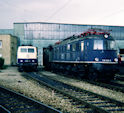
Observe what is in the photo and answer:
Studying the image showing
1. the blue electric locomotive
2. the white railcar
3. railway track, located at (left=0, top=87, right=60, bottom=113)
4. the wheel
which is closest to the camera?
railway track, located at (left=0, top=87, right=60, bottom=113)

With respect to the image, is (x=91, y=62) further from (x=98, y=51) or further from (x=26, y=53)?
(x=26, y=53)

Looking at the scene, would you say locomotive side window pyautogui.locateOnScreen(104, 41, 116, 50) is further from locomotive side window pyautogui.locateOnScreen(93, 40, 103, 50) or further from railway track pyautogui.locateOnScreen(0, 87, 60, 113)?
railway track pyautogui.locateOnScreen(0, 87, 60, 113)

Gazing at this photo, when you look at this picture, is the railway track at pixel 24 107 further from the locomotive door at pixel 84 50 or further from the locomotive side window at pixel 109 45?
the locomotive side window at pixel 109 45

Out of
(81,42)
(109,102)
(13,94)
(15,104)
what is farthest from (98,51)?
(15,104)

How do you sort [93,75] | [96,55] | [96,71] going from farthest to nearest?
[93,75]
[96,55]
[96,71]

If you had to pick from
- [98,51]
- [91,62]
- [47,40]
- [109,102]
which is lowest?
[109,102]

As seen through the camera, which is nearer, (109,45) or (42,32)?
(109,45)

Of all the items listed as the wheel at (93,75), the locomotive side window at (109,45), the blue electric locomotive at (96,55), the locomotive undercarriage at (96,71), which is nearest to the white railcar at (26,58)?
the locomotive undercarriage at (96,71)

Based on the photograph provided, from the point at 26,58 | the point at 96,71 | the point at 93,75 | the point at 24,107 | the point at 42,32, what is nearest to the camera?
the point at 24,107

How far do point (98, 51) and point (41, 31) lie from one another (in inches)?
1080

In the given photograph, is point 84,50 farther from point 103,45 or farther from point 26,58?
point 26,58

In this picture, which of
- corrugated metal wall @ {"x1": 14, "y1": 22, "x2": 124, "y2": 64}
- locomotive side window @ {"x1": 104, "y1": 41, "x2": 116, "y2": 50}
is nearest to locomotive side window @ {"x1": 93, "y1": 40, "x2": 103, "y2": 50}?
locomotive side window @ {"x1": 104, "y1": 41, "x2": 116, "y2": 50}

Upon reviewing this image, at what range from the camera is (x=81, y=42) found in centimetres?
1301

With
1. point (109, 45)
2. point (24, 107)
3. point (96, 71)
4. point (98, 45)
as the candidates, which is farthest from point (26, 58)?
point (24, 107)
